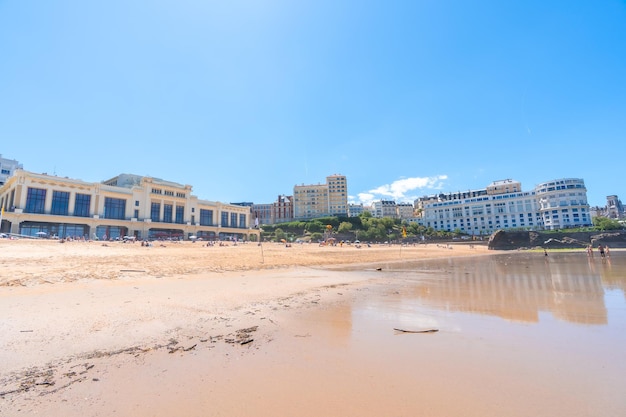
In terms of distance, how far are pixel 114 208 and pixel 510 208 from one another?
14367 centimetres

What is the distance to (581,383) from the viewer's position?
338cm

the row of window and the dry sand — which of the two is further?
the row of window

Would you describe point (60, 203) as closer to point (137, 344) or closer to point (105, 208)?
point (105, 208)

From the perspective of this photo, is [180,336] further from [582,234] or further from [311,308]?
[582,234]

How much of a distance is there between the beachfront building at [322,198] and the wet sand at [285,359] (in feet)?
438

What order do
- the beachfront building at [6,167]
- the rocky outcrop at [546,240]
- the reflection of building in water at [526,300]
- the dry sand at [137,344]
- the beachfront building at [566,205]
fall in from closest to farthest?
1. the dry sand at [137,344]
2. the reflection of building in water at [526,300]
3. the rocky outcrop at [546,240]
4. the beachfront building at [6,167]
5. the beachfront building at [566,205]

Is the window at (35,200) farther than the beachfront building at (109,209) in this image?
No

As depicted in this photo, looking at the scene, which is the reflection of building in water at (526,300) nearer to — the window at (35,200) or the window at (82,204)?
the window at (35,200)

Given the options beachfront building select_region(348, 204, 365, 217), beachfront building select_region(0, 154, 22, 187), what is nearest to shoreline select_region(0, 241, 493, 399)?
beachfront building select_region(0, 154, 22, 187)

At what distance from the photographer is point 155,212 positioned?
223 ft

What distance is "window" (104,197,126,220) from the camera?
60.8 metres

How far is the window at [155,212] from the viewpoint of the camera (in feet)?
220

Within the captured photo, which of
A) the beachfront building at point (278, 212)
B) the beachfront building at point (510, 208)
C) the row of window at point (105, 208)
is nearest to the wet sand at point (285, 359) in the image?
the row of window at point (105, 208)

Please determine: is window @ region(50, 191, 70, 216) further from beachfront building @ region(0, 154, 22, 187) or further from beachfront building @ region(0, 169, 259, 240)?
beachfront building @ region(0, 154, 22, 187)
